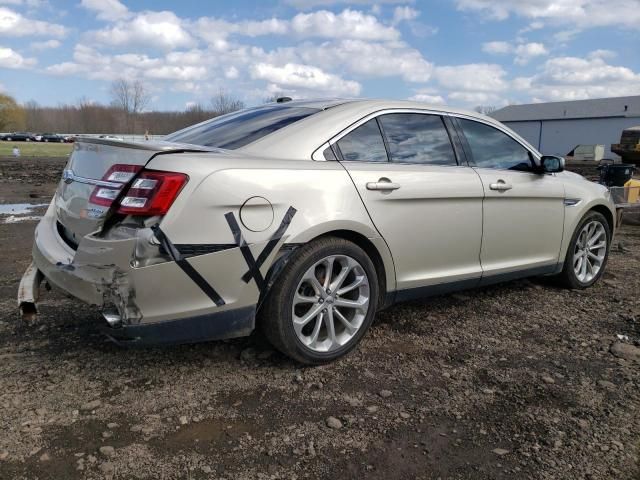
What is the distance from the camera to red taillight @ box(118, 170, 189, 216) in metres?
2.67

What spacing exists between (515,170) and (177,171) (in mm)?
2864

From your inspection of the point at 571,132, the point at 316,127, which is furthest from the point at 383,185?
the point at 571,132

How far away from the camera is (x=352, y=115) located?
11.5 feet

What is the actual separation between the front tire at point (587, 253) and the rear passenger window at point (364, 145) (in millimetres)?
2363

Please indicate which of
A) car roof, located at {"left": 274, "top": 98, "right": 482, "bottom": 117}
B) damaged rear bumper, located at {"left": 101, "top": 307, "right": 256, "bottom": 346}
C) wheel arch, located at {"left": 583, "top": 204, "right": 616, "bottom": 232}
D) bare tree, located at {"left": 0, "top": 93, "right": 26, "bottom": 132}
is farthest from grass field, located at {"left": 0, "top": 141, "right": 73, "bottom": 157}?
bare tree, located at {"left": 0, "top": 93, "right": 26, "bottom": 132}

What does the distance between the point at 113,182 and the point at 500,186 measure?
2.77 meters

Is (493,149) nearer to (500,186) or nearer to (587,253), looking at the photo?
(500,186)

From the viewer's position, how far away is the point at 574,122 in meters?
66.1

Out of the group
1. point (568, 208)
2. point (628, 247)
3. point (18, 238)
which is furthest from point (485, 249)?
point (18, 238)

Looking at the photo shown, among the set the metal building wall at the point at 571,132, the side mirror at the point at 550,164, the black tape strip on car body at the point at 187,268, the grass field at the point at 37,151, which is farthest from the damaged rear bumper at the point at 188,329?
the metal building wall at the point at 571,132

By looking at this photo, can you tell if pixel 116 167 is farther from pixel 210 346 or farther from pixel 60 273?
pixel 210 346

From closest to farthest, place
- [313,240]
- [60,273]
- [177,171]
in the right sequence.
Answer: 1. [177,171]
2. [60,273]
3. [313,240]

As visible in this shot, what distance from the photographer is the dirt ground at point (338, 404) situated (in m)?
2.38

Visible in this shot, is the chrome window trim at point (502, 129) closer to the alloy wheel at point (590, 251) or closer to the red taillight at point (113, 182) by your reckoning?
the alloy wheel at point (590, 251)
